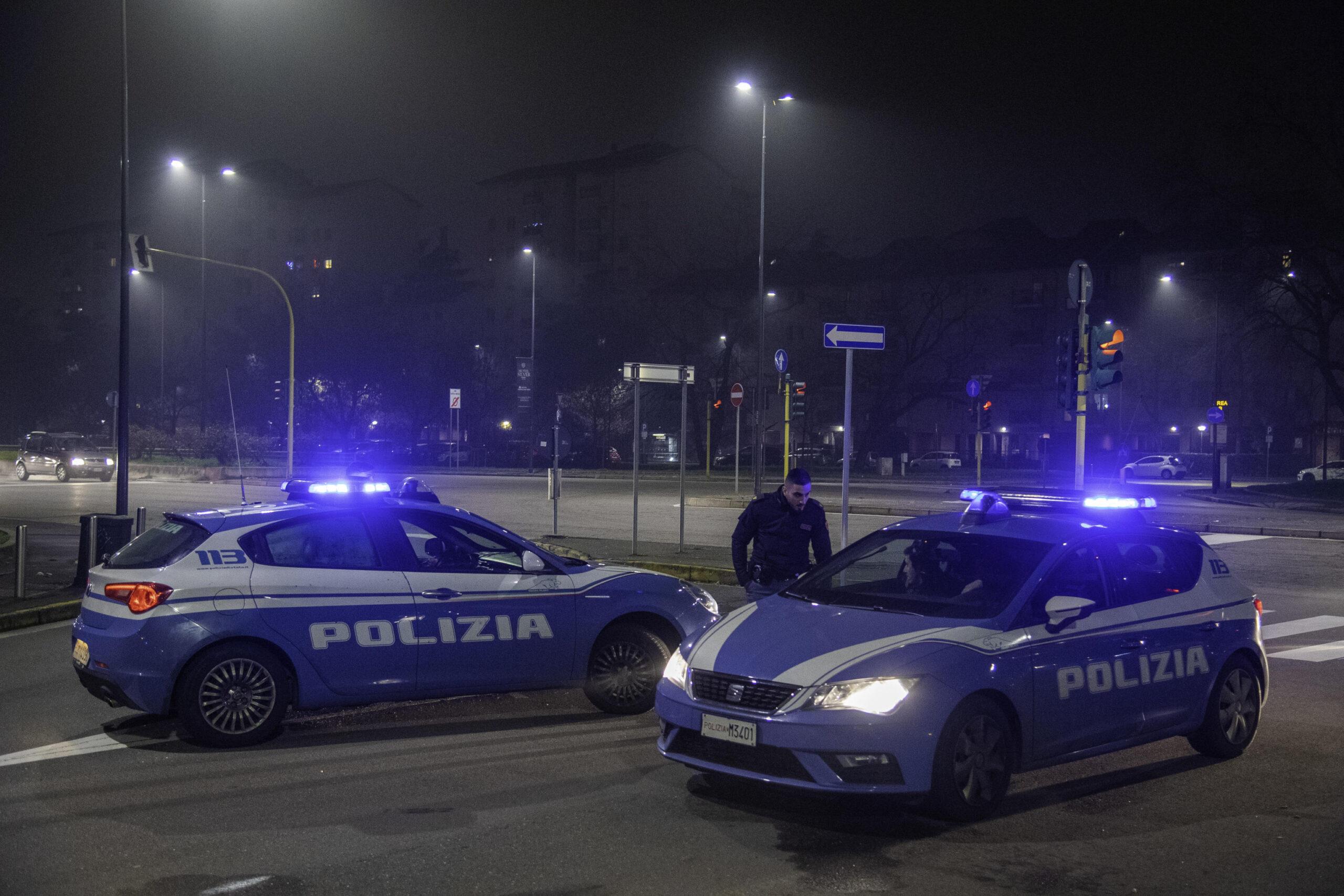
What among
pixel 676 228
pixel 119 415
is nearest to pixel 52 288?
pixel 676 228

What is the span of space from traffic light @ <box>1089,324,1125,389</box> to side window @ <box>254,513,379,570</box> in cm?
1106

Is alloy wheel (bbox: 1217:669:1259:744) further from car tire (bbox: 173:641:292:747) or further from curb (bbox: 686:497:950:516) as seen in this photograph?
curb (bbox: 686:497:950:516)

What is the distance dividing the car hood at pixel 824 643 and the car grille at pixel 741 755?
313 mm

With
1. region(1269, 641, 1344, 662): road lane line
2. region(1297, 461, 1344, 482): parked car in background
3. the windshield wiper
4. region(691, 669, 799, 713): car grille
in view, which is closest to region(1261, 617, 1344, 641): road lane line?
region(1269, 641, 1344, 662): road lane line

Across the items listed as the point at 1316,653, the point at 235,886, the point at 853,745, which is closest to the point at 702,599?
the point at 853,745

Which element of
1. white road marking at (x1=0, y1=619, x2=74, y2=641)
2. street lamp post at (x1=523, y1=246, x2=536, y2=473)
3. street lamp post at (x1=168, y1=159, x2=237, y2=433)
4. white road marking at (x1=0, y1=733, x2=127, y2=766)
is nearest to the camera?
white road marking at (x1=0, y1=733, x2=127, y2=766)

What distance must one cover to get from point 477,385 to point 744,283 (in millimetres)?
17870

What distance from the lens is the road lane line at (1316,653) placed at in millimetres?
10570

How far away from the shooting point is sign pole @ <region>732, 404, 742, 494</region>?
36812 millimetres

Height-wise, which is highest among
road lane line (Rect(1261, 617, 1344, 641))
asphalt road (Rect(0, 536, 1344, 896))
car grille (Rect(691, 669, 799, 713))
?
car grille (Rect(691, 669, 799, 713))

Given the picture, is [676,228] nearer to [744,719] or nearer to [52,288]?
[52,288]

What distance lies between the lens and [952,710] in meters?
5.54

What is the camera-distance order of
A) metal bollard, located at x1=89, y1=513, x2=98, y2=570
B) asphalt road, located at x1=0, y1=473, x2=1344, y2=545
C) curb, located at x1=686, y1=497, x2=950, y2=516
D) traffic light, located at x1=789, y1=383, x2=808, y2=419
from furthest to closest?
traffic light, located at x1=789, y1=383, x2=808, y2=419
curb, located at x1=686, y1=497, x2=950, y2=516
asphalt road, located at x1=0, y1=473, x2=1344, y2=545
metal bollard, located at x1=89, y1=513, x2=98, y2=570

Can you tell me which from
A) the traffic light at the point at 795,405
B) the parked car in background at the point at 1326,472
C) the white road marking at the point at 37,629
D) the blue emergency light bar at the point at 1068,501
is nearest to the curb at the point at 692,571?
the white road marking at the point at 37,629
